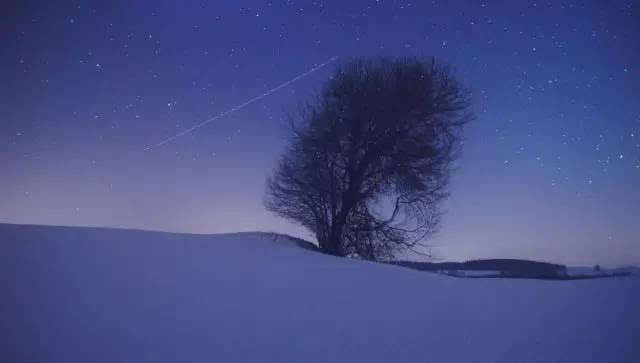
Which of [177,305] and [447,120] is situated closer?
[177,305]

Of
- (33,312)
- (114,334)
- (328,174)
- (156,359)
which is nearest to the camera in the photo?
(156,359)

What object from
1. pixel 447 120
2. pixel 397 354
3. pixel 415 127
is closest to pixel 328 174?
pixel 415 127

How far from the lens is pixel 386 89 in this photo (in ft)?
33.4

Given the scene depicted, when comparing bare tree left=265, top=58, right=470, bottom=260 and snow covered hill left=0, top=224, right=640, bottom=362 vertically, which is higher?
bare tree left=265, top=58, right=470, bottom=260

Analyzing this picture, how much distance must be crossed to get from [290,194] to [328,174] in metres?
1.20

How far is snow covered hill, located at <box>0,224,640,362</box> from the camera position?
250 cm

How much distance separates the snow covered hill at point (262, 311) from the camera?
2496 millimetres

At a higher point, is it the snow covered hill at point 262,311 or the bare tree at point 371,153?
the bare tree at point 371,153

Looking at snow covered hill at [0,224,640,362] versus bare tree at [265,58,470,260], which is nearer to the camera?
snow covered hill at [0,224,640,362]

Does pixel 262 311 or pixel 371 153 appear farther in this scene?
pixel 371 153

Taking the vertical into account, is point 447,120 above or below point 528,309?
above

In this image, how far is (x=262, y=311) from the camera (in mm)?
3201

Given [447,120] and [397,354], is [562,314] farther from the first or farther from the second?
[447,120]

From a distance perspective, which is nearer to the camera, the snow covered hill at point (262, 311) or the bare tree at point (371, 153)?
the snow covered hill at point (262, 311)
